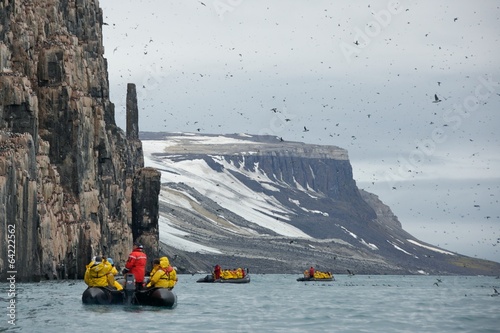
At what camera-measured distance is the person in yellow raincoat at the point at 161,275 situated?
7825cm

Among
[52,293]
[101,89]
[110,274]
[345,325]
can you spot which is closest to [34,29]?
[101,89]

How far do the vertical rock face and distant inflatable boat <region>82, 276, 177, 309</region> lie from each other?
1541 inches

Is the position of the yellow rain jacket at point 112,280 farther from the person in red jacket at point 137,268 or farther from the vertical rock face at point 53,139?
the vertical rock face at point 53,139

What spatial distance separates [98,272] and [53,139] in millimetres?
84240

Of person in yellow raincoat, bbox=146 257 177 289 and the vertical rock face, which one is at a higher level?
the vertical rock face

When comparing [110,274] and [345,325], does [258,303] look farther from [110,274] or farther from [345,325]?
[345,325]

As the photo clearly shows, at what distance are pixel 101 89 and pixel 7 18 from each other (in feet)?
149

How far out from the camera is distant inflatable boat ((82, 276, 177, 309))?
78.2 metres

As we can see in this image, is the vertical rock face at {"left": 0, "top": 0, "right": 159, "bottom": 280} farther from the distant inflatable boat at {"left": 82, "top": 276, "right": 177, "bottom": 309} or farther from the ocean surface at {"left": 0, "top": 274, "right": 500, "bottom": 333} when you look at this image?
the distant inflatable boat at {"left": 82, "top": 276, "right": 177, "bottom": 309}

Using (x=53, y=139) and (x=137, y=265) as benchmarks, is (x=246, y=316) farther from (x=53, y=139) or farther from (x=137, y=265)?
(x=53, y=139)

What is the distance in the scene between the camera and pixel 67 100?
161 meters

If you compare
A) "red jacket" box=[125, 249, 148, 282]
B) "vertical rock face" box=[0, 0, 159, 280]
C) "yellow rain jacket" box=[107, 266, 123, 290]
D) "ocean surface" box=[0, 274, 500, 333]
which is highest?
"vertical rock face" box=[0, 0, 159, 280]

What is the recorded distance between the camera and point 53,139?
529ft

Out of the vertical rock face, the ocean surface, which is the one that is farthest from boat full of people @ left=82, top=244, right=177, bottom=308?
the vertical rock face
